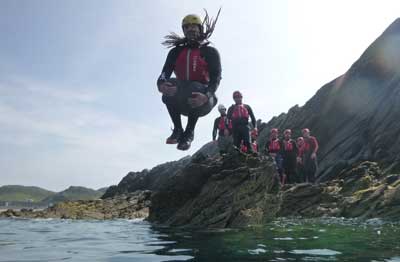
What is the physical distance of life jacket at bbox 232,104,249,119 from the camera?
42.1ft

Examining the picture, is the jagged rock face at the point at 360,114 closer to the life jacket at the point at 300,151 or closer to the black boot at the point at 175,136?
the life jacket at the point at 300,151

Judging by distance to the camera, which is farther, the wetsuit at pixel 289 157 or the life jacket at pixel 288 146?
the wetsuit at pixel 289 157

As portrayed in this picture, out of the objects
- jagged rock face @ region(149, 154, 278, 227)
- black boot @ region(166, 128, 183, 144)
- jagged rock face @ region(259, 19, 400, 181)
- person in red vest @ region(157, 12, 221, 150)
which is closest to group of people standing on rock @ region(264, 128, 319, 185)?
jagged rock face @ region(259, 19, 400, 181)

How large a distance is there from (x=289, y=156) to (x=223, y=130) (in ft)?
21.0

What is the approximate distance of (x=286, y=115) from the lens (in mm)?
42250

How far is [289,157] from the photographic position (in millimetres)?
20375

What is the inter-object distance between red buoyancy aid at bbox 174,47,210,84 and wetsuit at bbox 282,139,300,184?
50.5 ft

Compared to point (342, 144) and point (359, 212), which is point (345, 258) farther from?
point (342, 144)

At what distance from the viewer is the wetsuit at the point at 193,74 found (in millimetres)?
5133

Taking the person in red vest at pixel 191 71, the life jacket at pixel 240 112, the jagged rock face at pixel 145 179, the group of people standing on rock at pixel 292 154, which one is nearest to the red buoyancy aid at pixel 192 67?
the person in red vest at pixel 191 71

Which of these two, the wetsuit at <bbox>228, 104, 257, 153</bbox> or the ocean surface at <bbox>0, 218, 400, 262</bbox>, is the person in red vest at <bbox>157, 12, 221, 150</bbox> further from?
the wetsuit at <bbox>228, 104, 257, 153</bbox>

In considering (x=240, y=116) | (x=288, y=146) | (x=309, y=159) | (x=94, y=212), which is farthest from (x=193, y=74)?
(x=94, y=212)

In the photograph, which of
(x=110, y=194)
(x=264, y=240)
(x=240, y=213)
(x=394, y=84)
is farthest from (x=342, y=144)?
(x=110, y=194)

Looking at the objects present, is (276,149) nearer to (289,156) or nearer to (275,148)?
(275,148)
